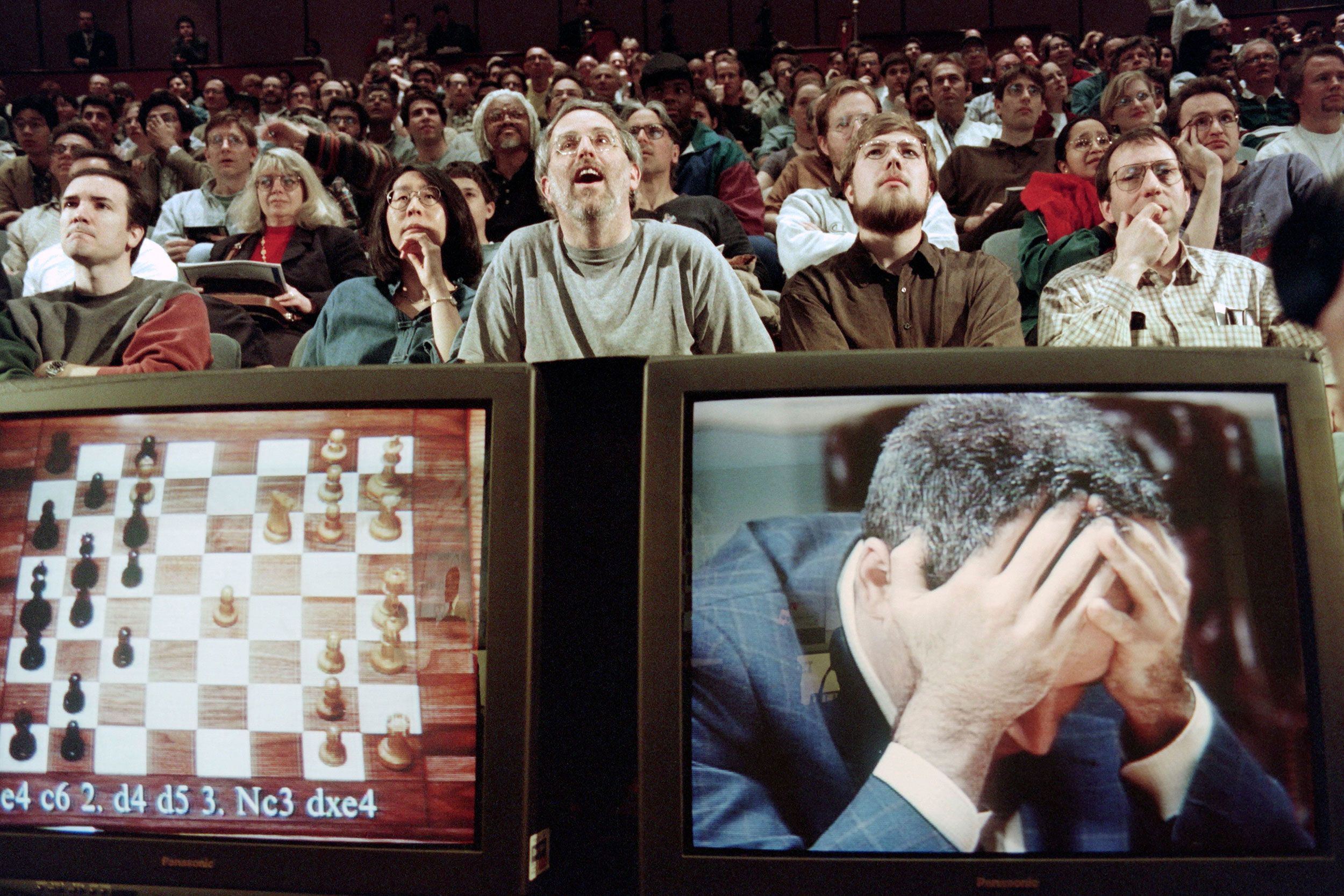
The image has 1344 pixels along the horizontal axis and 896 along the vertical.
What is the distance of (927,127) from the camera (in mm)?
5020

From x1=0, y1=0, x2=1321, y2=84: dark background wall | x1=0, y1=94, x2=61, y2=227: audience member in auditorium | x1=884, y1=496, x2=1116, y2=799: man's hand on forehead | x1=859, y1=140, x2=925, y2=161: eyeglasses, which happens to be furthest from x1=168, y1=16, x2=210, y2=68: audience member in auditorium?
x1=884, y1=496, x2=1116, y2=799: man's hand on forehead

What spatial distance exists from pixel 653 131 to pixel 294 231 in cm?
132

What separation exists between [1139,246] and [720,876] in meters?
1.99

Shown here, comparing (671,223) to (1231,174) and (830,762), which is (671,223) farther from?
(1231,174)

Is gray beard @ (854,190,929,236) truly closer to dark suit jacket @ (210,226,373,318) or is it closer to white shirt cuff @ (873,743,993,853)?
white shirt cuff @ (873,743,993,853)

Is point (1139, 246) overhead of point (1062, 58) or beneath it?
beneath

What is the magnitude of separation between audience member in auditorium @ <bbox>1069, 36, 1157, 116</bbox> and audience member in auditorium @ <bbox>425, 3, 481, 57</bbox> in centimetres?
603

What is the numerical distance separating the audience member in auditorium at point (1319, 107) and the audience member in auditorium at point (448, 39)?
25.2 feet

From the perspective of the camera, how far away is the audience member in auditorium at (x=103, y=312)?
2.13 metres

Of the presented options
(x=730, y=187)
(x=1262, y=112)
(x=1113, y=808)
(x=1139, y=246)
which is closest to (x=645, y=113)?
(x=730, y=187)

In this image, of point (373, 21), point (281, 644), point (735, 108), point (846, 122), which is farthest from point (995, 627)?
point (373, 21)

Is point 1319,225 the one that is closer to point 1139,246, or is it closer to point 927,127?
point 1139,246

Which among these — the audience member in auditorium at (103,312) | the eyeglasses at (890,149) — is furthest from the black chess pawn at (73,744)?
the eyeglasses at (890,149)

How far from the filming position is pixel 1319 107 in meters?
4.35
